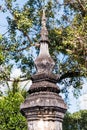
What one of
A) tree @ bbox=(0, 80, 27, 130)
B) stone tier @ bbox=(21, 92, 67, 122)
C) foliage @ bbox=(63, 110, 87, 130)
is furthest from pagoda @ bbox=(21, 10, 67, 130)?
foliage @ bbox=(63, 110, 87, 130)

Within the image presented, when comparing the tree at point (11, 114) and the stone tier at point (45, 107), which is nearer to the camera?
the stone tier at point (45, 107)

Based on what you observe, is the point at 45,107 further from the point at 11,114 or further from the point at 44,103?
the point at 11,114

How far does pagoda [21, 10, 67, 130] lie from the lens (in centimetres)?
673

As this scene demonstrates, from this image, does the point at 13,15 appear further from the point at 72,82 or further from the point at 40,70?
the point at 40,70

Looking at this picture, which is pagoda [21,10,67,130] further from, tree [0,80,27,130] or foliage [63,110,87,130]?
foliage [63,110,87,130]

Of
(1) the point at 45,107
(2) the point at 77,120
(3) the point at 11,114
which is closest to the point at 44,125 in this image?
(1) the point at 45,107

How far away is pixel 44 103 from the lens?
6.75m

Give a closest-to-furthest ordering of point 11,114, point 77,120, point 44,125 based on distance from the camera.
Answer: point 44,125 < point 11,114 < point 77,120

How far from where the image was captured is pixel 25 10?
76.2 ft

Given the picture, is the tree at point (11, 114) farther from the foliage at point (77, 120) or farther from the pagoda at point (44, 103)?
the foliage at point (77, 120)

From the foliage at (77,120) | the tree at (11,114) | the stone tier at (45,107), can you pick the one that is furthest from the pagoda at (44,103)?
the foliage at (77,120)

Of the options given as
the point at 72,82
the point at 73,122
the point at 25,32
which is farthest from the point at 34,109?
the point at 73,122

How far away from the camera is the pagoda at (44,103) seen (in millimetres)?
6734

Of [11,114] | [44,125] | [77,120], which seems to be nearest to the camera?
[44,125]
